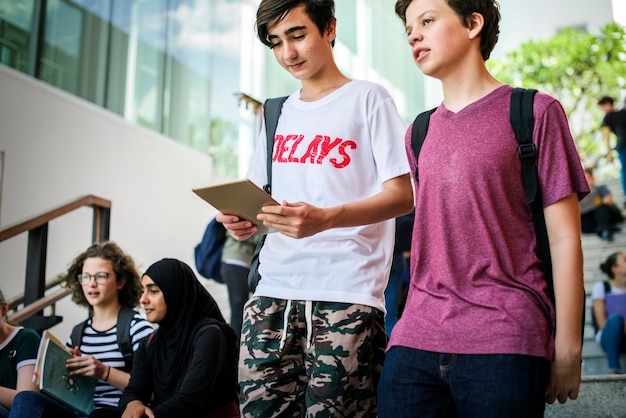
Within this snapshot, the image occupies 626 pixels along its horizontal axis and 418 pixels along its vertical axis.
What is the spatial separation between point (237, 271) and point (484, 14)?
3.41m

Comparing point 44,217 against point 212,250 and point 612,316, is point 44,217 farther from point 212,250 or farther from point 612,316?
point 612,316

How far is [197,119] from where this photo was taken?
8.76 metres

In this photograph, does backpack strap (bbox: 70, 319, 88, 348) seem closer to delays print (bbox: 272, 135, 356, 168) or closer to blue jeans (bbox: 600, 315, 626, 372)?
delays print (bbox: 272, 135, 356, 168)

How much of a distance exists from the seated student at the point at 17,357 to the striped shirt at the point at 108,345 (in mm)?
279

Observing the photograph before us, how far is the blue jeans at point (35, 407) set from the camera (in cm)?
288

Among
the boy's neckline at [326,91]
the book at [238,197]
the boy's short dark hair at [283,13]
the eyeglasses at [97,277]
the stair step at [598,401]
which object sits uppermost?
the boy's short dark hair at [283,13]

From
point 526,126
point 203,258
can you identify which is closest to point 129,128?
point 203,258

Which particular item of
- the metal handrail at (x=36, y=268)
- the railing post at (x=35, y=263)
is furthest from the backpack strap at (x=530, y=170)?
the railing post at (x=35, y=263)

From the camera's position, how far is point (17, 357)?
10.6ft

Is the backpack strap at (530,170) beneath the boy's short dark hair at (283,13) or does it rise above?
beneath

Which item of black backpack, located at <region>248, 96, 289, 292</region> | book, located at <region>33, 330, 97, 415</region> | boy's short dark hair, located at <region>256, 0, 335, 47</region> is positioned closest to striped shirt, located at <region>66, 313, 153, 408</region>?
book, located at <region>33, 330, 97, 415</region>

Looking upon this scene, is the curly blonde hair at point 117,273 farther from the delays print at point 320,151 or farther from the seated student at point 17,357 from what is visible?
the delays print at point 320,151

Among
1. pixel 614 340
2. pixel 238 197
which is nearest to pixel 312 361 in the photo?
pixel 238 197

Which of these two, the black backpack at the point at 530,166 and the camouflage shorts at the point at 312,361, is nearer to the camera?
the black backpack at the point at 530,166
